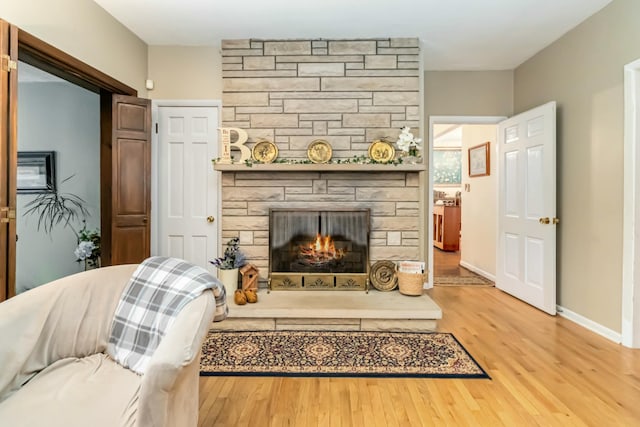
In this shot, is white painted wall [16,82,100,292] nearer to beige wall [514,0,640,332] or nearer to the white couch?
the white couch

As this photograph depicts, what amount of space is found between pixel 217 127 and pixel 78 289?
2438 millimetres

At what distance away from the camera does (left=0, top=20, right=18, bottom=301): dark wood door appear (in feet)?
6.45

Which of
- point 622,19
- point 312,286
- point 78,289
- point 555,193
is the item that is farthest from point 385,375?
point 622,19

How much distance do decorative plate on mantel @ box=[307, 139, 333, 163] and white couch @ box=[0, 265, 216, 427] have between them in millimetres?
2116

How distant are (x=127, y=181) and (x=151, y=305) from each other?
85.5 inches

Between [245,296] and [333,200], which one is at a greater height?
[333,200]

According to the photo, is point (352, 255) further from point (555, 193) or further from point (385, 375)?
point (555, 193)

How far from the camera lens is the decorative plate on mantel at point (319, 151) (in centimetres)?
338

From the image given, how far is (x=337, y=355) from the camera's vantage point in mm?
2408

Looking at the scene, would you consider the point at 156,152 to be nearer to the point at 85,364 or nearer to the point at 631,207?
the point at 85,364

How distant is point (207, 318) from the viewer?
1.29 m

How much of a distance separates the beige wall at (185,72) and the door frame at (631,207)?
3.66 m

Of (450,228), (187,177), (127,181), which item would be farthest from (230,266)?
(450,228)

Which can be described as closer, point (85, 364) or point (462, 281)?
point (85, 364)
